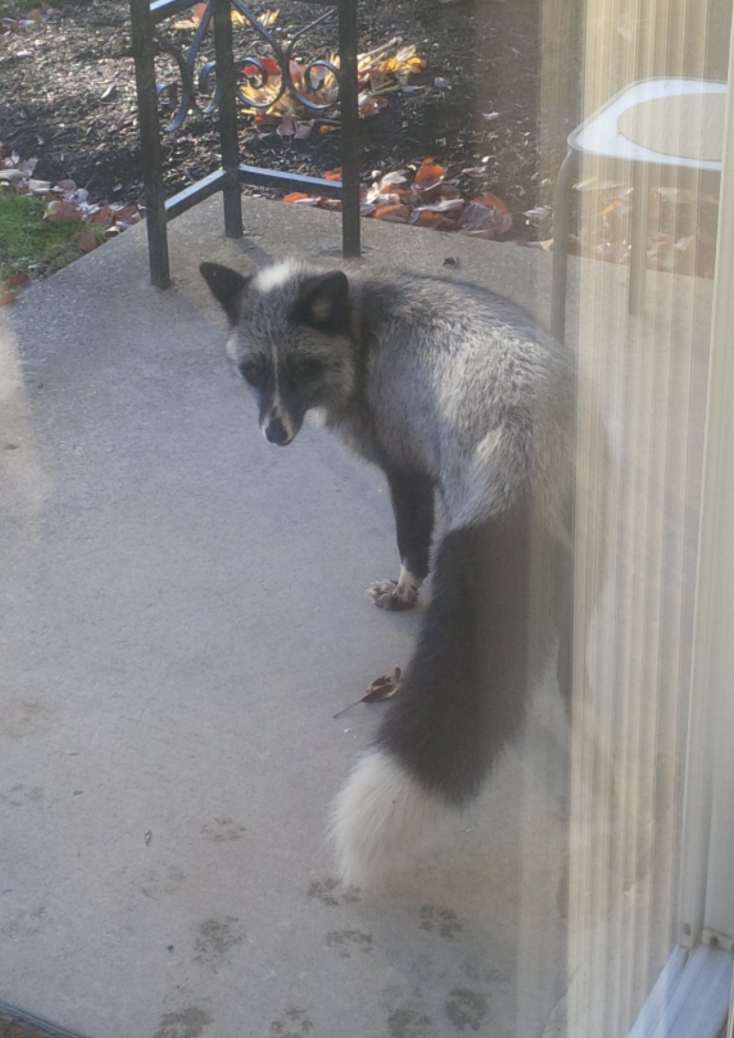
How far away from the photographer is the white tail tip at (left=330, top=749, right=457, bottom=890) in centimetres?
209

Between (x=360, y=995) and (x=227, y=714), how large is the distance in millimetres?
825

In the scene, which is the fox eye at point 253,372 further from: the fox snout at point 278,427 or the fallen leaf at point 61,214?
the fallen leaf at point 61,214

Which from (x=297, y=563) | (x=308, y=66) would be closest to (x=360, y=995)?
(x=297, y=563)

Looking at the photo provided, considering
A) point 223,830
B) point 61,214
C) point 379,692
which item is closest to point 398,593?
point 379,692

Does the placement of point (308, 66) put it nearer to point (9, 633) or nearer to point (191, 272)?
point (191, 272)

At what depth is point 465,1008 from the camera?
2.08m

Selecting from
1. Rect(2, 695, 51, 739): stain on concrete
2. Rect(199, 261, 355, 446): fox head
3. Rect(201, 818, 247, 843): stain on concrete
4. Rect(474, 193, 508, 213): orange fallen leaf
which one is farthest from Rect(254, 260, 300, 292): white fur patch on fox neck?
Rect(474, 193, 508, 213): orange fallen leaf

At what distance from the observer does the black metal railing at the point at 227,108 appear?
14.0 ft

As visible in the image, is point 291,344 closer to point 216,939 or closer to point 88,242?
point 216,939

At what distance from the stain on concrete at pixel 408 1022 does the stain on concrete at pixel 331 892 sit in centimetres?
27

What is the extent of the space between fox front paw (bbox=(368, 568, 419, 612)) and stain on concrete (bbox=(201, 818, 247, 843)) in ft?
2.64

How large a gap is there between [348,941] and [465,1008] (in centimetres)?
26

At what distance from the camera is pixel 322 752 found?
267 centimetres

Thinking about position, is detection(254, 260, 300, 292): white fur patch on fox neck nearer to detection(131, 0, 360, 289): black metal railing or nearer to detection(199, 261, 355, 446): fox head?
detection(199, 261, 355, 446): fox head
